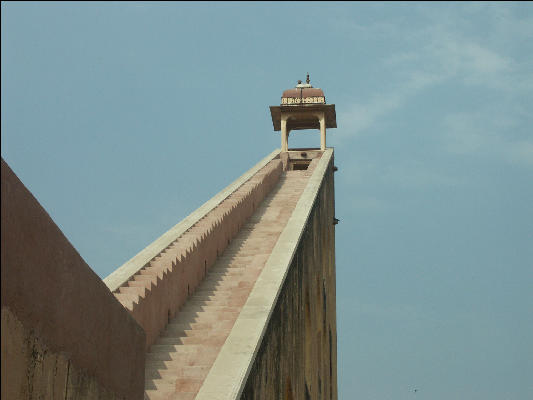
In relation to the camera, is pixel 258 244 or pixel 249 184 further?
pixel 249 184

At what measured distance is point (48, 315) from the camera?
8.24 ft

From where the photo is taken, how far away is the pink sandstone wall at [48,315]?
7.46 feet

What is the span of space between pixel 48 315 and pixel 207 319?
414 centimetres

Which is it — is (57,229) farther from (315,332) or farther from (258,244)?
(315,332)

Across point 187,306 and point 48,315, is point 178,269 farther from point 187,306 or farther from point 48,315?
point 48,315

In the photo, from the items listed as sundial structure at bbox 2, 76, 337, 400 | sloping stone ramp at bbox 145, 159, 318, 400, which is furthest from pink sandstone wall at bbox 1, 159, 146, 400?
sloping stone ramp at bbox 145, 159, 318, 400

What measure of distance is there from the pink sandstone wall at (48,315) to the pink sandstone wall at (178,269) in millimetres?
2732

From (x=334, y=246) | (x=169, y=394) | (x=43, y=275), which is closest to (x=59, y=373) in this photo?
(x=43, y=275)

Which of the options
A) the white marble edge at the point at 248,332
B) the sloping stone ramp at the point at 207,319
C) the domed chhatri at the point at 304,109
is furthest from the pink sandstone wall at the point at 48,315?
the domed chhatri at the point at 304,109

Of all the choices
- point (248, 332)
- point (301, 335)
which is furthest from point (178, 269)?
point (301, 335)

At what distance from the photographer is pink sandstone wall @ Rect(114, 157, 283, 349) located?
6.07m

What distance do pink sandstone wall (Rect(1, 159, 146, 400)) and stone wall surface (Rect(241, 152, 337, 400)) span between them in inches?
84.3

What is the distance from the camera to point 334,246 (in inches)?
740

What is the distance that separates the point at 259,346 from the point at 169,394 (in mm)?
832
